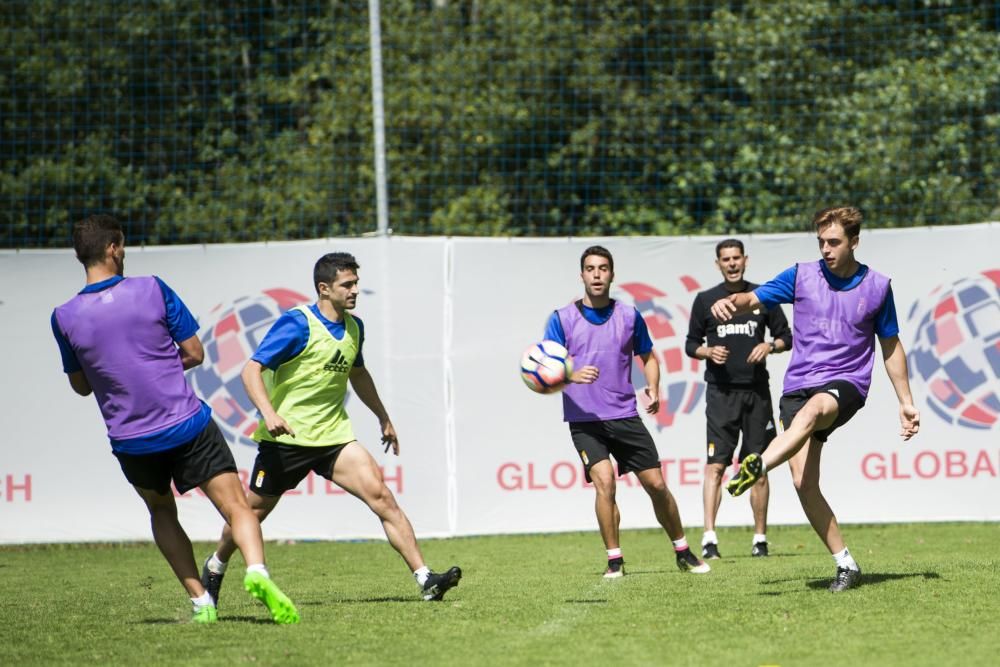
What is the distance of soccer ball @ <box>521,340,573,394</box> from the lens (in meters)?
8.62

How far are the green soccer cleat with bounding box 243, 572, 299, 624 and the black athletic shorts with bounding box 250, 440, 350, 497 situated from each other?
117 centimetres

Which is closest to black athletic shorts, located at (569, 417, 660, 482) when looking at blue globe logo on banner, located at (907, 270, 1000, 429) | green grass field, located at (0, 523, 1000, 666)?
green grass field, located at (0, 523, 1000, 666)

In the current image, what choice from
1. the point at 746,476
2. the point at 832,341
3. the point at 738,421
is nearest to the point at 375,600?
the point at 746,476

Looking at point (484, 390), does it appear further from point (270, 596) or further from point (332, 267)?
point (270, 596)

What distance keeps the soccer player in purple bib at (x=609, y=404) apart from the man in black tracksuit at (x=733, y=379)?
1613 mm

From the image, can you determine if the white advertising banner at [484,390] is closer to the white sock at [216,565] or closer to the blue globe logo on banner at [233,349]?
the blue globe logo on banner at [233,349]

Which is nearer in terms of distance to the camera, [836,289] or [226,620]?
[226,620]

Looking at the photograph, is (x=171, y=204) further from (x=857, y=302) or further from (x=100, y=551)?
(x=857, y=302)

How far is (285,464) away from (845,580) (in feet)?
10.6

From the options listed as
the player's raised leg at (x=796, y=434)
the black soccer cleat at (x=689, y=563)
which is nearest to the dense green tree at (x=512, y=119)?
the black soccer cleat at (x=689, y=563)

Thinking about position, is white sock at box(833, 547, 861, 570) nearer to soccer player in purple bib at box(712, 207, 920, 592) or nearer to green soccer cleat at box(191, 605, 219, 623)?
soccer player in purple bib at box(712, 207, 920, 592)

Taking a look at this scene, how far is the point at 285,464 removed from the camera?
8.27 meters

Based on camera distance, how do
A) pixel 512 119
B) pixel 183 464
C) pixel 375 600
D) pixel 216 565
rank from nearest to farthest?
pixel 183 464 → pixel 216 565 → pixel 375 600 → pixel 512 119

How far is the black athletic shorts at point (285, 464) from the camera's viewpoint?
8258mm
